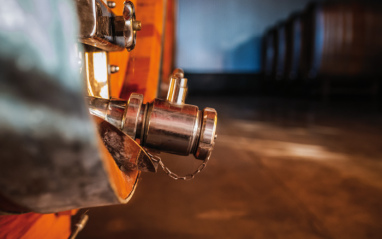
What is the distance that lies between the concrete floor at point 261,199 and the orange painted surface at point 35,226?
11 centimetres

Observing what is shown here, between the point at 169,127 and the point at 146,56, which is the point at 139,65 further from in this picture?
the point at 169,127

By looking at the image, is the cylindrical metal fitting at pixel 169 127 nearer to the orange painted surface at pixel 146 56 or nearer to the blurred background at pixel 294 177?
the orange painted surface at pixel 146 56

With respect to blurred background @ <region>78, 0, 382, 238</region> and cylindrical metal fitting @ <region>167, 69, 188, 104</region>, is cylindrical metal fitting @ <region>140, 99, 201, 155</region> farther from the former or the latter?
blurred background @ <region>78, 0, 382, 238</region>

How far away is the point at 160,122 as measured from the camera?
1.34 ft

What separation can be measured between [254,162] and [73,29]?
4.14 ft

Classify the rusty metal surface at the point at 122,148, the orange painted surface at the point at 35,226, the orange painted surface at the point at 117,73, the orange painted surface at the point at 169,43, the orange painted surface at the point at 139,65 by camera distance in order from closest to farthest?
the rusty metal surface at the point at 122,148, the orange painted surface at the point at 35,226, the orange painted surface at the point at 139,65, the orange painted surface at the point at 117,73, the orange painted surface at the point at 169,43

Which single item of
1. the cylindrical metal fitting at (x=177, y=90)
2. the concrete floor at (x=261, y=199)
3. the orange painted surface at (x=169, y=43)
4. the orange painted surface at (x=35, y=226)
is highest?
the orange painted surface at (x=169, y=43)

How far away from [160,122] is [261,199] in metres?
0.68

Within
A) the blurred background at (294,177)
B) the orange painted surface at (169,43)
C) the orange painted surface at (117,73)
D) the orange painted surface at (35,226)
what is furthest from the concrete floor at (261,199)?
the orange painted surface at (169,43)

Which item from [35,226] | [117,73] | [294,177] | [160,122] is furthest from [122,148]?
[294,177]

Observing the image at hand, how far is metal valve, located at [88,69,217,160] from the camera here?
0.40 metres

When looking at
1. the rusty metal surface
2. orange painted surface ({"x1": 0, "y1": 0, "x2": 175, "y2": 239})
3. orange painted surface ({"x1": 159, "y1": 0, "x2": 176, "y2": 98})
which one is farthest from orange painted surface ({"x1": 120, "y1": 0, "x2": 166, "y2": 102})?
orange painted surface ({"x1": 159, "y1": 0, "x2": 176, "y2": 98})

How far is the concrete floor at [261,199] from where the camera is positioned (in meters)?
0.75

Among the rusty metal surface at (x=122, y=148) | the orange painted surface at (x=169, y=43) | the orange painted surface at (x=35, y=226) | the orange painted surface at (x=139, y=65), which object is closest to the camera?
the rusty metal surface at (x=122, y=148)
